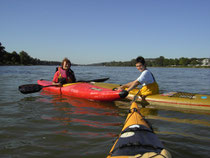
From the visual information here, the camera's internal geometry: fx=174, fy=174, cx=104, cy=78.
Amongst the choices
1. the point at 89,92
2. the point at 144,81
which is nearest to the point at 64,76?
the point at 89,92

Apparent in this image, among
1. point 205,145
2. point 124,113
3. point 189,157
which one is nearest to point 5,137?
point 124,113

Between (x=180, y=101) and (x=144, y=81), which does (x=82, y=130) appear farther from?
(x=180, y=101)

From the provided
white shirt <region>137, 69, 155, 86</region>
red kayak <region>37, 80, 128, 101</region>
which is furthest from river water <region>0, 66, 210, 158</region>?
white shirt <region>137, 69, 155, 86</region>

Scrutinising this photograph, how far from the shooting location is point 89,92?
21.8ft

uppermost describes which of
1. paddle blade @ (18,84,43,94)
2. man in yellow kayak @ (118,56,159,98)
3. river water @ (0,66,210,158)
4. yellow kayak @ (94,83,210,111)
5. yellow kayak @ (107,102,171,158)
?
man in yellow kayak @ (118,56,159,98)

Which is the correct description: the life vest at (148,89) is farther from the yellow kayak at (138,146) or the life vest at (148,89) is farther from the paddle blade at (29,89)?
the paddle blade at (29,89)

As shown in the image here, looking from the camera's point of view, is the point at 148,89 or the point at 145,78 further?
the point at 148,89


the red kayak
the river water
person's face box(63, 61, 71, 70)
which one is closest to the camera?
the river water

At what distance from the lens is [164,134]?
3.51 m

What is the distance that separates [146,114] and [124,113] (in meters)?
0.63

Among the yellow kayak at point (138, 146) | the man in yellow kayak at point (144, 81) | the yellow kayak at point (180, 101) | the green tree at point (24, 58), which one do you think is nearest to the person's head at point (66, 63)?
the man in yellow kayak at point (144, 81)

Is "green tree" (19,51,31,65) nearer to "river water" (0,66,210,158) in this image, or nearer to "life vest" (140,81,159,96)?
"river water" (0,66,210,158)

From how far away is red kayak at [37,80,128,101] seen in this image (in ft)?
18.9

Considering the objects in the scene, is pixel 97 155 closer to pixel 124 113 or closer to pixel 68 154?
pixel 68 154
